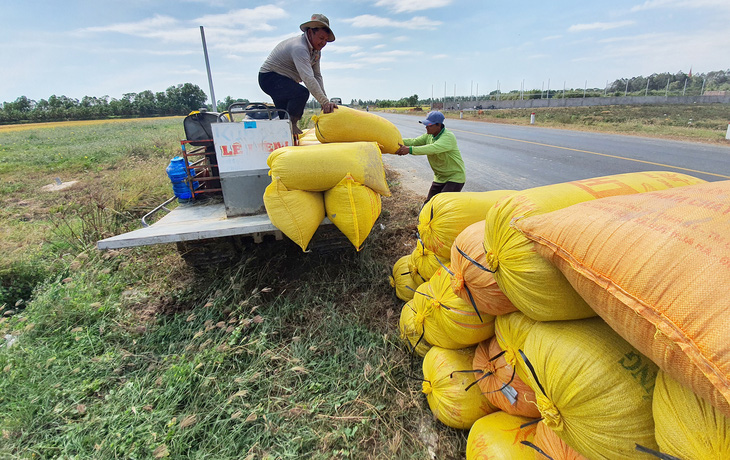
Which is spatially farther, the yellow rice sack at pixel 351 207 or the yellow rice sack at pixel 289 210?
the yellow rice sack at pixel 351 207

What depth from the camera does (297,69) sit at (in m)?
3.81

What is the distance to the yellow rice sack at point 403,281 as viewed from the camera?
2.98 meters

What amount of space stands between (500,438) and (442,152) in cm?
296

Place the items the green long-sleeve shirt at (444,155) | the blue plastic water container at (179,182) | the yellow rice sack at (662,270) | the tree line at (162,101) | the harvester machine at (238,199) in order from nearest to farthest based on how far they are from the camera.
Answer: the yellow rice sack at (662,270) < the harvester machine at (238,199) < the green long-sleeve shirt at (444,155) < the blue plastic water container at (179,182) < the tree line at (162,101)

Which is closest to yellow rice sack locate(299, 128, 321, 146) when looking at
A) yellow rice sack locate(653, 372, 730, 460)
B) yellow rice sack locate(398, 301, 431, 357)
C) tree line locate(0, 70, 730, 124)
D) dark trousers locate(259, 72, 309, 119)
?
dark trousers locate(259, 72, 309, 119)

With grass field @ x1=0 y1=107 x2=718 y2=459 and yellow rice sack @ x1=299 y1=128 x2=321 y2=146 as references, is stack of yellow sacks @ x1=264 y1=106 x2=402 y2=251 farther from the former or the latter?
yellow rice sack @ x1=299 y1=128 x2=321 y2=146

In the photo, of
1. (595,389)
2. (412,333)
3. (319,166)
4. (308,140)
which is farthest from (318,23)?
(595,389)

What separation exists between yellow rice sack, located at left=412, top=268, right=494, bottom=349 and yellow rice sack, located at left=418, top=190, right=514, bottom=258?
0.77 ft

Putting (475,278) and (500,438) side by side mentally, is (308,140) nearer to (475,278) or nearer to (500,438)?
(475,278)

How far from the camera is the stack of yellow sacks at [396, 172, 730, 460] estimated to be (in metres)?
0.97

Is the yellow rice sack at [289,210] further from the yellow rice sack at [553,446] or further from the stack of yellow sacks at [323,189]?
the yellow rice sack at [553,446]

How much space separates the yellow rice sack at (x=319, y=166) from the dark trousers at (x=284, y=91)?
1653 mm

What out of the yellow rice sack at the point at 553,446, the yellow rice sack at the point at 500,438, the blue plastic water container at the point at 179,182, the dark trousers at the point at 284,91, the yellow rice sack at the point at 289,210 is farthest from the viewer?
the dark trousers at the point at 284,91

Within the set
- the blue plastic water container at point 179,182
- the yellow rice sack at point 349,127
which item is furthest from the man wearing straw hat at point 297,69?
the blue plastic water container at point 179,182
